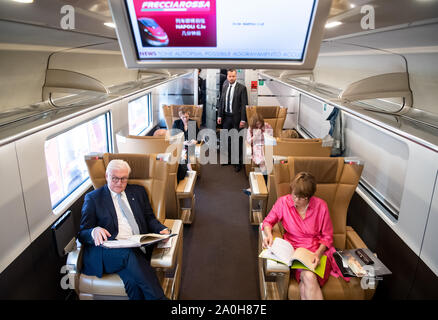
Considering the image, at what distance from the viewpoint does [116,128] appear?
4480 mm

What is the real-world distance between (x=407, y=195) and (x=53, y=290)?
10.2ft

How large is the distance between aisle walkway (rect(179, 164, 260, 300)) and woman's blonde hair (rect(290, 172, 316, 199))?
1.25 metres

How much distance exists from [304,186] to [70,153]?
2.67 metres

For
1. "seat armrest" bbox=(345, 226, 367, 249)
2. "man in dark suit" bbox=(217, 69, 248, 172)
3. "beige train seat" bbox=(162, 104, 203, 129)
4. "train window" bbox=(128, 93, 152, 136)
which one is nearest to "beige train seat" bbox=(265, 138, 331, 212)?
"seat armrest" bbox=(345, 226, 367, 249)

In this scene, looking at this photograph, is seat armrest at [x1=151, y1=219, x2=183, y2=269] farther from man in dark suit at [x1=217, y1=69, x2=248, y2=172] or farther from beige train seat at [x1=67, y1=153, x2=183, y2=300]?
man in dark suit at [x1=217, y1=69, x2=248, y2=172]

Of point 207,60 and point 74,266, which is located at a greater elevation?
point 207,60

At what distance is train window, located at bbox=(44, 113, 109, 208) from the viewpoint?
3.21m

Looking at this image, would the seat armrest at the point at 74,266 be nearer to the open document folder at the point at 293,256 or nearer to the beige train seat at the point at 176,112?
the open document folder at the point at 293,256

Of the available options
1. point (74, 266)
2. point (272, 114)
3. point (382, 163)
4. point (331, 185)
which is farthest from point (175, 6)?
point (272, 114)

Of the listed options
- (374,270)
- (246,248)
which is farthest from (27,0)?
(246,248)

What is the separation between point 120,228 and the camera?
2945 mm

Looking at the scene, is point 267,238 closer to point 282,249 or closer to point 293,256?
point 282,249

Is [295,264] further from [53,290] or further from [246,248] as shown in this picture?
[53,290]

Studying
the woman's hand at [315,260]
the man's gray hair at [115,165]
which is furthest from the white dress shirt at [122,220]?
the woman's hand at [315,260]
